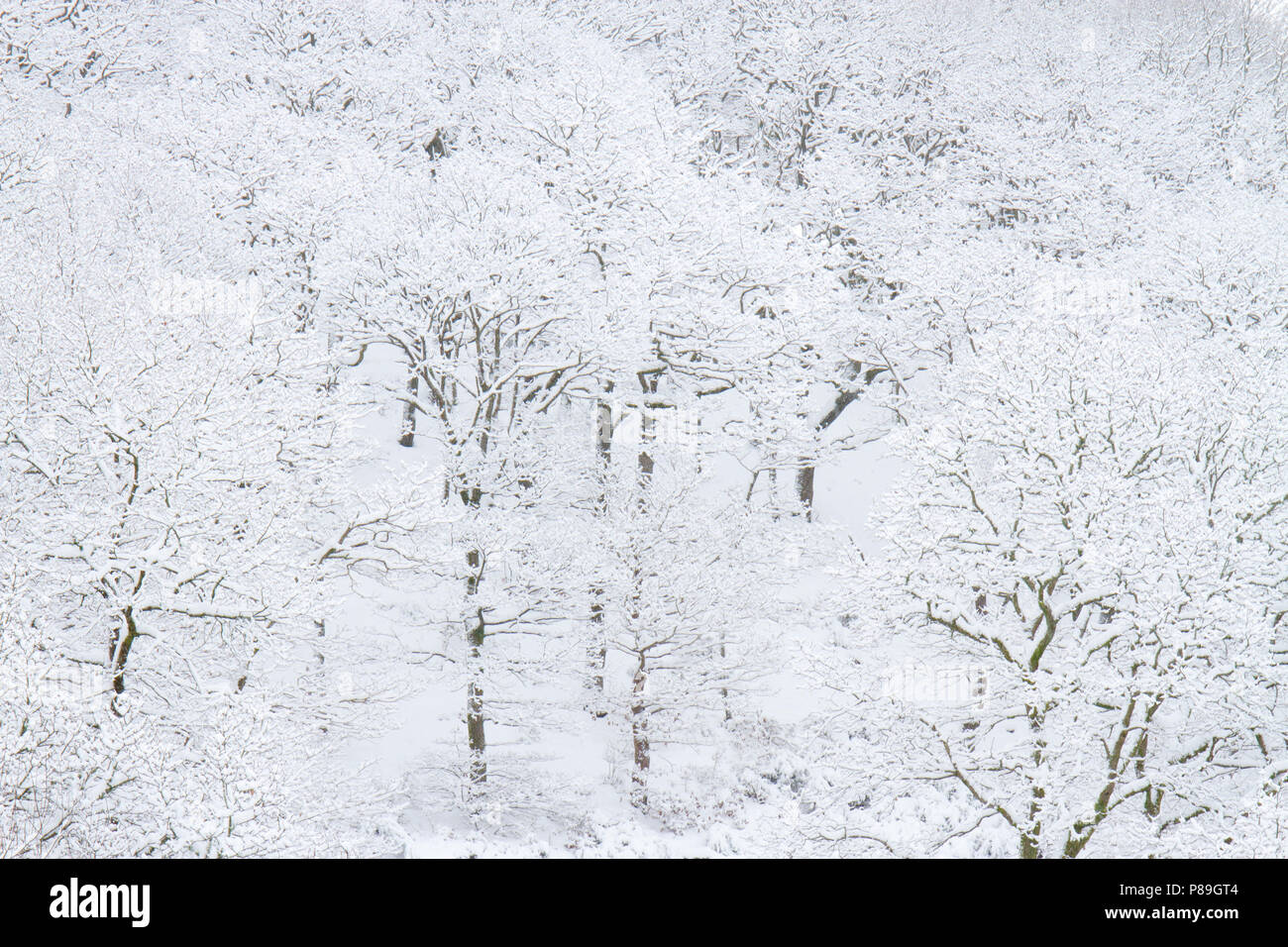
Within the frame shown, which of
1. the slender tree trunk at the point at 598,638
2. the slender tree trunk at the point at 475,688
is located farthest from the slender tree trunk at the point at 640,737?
the slender tree trunk at the point at 475,688

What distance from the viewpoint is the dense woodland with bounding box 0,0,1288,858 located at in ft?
39.7

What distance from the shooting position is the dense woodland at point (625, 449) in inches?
477

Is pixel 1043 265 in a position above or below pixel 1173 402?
above

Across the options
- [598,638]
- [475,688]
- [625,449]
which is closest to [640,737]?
[598,638]

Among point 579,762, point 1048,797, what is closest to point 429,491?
point 579,762

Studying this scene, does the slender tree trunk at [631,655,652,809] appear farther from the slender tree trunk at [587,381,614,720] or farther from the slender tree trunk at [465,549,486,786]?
the slender tree trunk at [465,549,486,786]

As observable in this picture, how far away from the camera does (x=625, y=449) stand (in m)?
24.2

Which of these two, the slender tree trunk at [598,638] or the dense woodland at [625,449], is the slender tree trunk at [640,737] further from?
the slender tree trunk at [598,638]

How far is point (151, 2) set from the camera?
41.3 m

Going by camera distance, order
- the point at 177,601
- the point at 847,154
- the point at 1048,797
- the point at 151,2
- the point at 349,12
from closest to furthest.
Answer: the point at 1048,797 < the point at 177,601 < the point at 847,154 < the point at 349,12 < the point at 151,2

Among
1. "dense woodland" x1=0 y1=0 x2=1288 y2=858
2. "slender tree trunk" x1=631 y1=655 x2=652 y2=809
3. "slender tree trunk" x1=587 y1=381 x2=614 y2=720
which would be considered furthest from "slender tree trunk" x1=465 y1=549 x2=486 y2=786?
"slender tree trunk" x1=631 y1=655 x2=652 y2=809

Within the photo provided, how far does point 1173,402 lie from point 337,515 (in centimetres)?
1483

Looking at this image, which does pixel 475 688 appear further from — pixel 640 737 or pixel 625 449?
pixel 625 449
